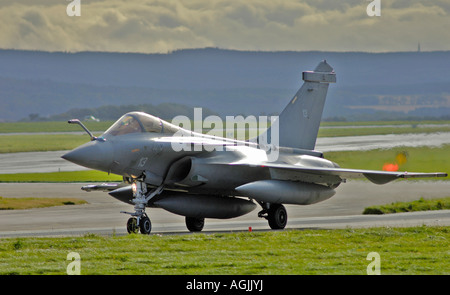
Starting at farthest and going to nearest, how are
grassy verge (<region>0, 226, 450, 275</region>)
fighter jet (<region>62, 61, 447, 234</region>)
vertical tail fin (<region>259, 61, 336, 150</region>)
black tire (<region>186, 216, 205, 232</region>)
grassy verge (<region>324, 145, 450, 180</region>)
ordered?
1. grassy verge (<region>324, 145, 450, 180</region>)
2. vertical tail fin (<region>259, 61, 336, 150</region>)
3. black tire (<region>186, 216, 205, 232</region>)
4. fighter jet (<region>62, 61, 447, 234</region>)
5. grassy verge (<region>0, 226, 450, 275</region>)

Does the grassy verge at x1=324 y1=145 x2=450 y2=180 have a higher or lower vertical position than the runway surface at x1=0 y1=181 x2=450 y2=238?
higher

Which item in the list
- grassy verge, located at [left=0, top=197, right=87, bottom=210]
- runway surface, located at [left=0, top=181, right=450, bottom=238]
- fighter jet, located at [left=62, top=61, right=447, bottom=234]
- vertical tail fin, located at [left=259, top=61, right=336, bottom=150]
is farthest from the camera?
grassy verge, located at [left=0, top=197, right=87, bottom=210]

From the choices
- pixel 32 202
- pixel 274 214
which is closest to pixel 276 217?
pixel 274 214

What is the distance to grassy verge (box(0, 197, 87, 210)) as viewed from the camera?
81.6 feet

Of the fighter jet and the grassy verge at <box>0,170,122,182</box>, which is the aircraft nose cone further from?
the grassy verge at <box>0,170,122,182</box>

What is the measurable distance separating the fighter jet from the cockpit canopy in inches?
0.9

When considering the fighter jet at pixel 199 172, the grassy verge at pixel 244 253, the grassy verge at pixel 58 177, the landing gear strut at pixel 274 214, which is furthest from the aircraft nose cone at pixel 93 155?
the grassy verge at pixel 58 177

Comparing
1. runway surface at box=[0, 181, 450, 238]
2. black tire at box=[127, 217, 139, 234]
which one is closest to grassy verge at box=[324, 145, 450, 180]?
A: runway surface at box=[0, 181, 450, 238]

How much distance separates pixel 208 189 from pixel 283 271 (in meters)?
8.13

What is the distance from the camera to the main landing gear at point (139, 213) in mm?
16062

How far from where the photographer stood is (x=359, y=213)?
23094 millimetres
